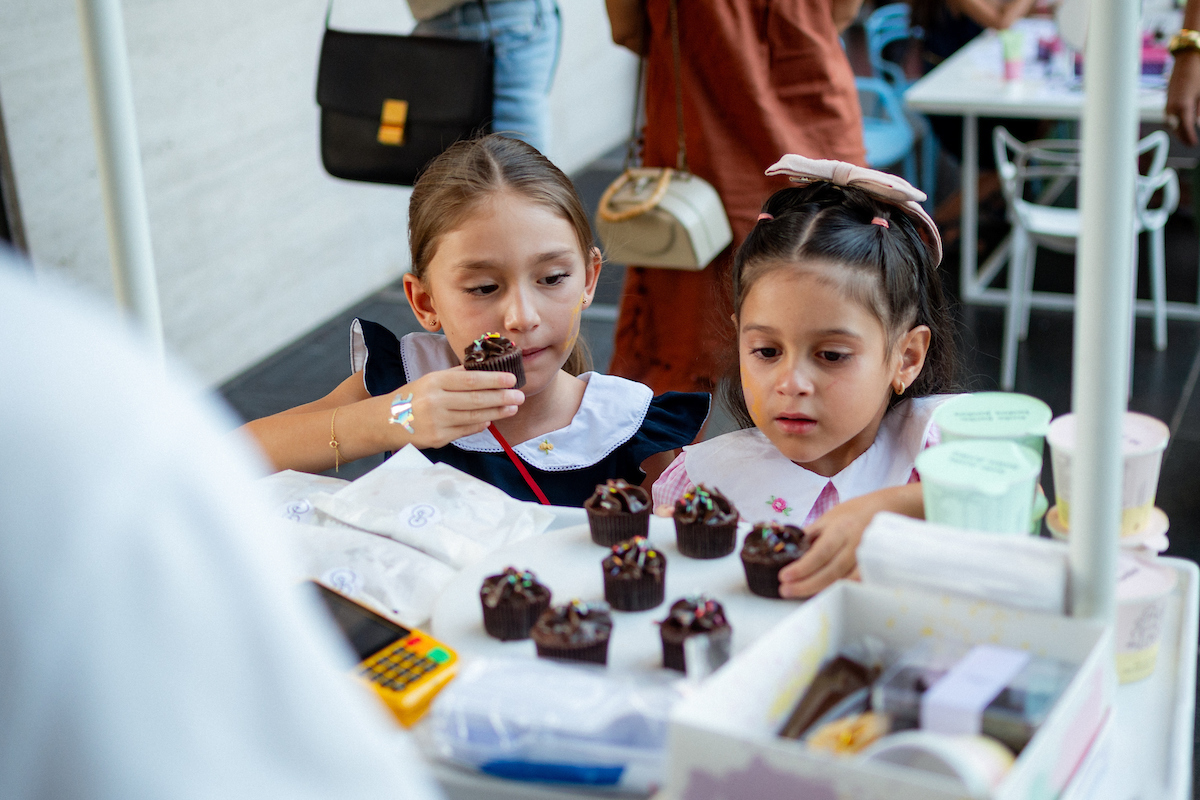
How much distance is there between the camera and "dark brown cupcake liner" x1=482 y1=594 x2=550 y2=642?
3.41 ft

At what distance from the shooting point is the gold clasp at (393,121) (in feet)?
11.0

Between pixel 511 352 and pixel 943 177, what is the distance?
20.4 feet

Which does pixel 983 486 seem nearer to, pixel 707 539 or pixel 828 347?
pixel 707 539

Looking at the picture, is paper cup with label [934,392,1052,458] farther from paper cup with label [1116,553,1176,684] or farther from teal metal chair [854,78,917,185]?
teal metal chair [854,78,917,185]

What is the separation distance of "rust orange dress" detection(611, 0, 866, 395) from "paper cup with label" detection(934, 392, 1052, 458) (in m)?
1.67

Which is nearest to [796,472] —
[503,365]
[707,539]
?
[503,365]

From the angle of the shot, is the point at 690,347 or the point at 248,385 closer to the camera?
the point at 690,347

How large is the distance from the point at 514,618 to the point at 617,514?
214mm

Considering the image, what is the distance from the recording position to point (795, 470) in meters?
1.82

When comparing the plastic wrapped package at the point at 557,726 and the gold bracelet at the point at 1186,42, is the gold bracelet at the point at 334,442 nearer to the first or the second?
the plastic wrapped package at the point at 557,726

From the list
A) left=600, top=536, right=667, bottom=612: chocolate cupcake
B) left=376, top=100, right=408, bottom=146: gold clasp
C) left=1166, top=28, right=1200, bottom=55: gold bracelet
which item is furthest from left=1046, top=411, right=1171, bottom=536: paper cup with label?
left=1166, top=28, right=1200, bottom=55: gold bracelet

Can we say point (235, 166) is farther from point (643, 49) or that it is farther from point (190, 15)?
point (643, 49)

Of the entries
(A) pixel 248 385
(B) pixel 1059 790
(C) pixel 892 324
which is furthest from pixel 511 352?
(A) pixel 248 385

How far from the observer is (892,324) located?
177 cm
